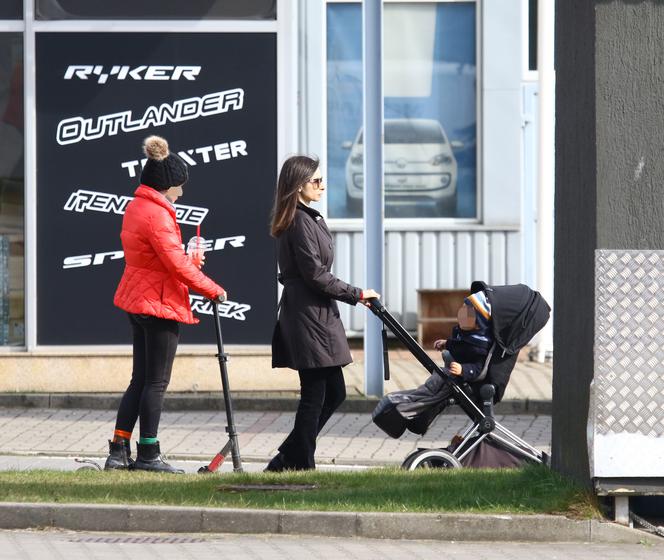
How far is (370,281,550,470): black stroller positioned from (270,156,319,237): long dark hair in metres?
0.66

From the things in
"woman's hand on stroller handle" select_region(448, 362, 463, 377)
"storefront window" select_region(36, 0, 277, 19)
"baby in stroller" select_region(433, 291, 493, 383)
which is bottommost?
"woman's hand on stroller handle" select_region(448, 362, 463, 377)

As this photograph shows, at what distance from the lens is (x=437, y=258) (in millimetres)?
16406

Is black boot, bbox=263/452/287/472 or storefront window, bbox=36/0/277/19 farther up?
storefront window, bbox=36/0/277/19

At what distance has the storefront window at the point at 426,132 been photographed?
16609 millimetres

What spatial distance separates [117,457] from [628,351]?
3236mm

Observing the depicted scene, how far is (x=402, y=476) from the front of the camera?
868 centimetres

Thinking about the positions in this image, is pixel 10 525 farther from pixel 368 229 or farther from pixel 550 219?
pixel 550 219

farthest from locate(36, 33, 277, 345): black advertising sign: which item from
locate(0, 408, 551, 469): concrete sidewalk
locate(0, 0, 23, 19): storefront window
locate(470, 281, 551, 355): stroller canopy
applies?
locate(470, 281, 551, 355): stroller canopy

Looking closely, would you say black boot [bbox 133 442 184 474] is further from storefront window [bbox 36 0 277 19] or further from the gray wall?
storefront window [bbox 36 0 277 19]

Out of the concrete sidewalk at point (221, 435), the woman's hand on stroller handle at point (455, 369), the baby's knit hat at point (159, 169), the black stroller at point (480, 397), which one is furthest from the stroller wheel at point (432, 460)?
the baby's knit hat at point (159, 169)

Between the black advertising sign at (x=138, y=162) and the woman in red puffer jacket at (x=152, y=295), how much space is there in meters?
3.68

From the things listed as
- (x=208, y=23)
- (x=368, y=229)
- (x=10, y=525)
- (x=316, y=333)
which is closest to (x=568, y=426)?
(x=316, y=333)

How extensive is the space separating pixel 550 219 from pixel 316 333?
705cm

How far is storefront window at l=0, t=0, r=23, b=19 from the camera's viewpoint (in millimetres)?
13273
